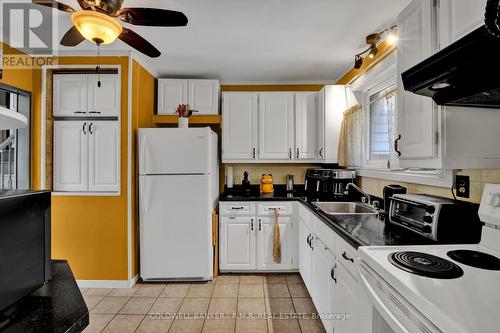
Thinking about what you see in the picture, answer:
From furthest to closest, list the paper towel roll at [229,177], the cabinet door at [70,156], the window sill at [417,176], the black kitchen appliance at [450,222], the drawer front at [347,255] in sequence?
the paper towel roll at [229,177], the cabinet door at [70,156], the window sill at [417,176], the drawer front at [347,255], the black kitchen appliance at [450,222]

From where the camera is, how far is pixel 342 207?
2.78m

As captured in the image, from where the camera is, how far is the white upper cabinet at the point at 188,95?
337 cm

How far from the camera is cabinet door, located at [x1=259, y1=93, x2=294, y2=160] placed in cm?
341

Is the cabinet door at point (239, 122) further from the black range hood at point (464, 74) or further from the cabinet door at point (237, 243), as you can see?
the black range hood at point (464, 74)

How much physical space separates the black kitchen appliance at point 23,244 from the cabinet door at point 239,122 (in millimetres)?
2548

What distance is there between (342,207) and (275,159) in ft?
3.46

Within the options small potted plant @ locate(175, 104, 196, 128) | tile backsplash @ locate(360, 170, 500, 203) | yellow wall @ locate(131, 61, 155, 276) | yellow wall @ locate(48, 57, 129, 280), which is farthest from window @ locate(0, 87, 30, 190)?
tile backsplash @ locate(360, 170, 500, 203)

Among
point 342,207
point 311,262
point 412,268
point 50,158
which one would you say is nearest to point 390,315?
point 412,268

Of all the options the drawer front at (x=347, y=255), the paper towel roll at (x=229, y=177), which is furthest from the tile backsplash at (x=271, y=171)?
the drawer front at (x=347, y=255)

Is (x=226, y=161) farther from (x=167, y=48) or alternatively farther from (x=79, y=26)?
(x=79, y=26)

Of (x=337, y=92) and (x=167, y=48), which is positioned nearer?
(x=167, y=48)

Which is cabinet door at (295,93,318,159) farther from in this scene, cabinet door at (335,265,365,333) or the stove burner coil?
the stove burner coil

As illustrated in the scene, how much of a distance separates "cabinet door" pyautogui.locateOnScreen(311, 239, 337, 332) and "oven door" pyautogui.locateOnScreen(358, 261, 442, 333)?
600 mm

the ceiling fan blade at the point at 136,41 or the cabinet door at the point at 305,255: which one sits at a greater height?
the ceiling fan blade at the point at 136,41
